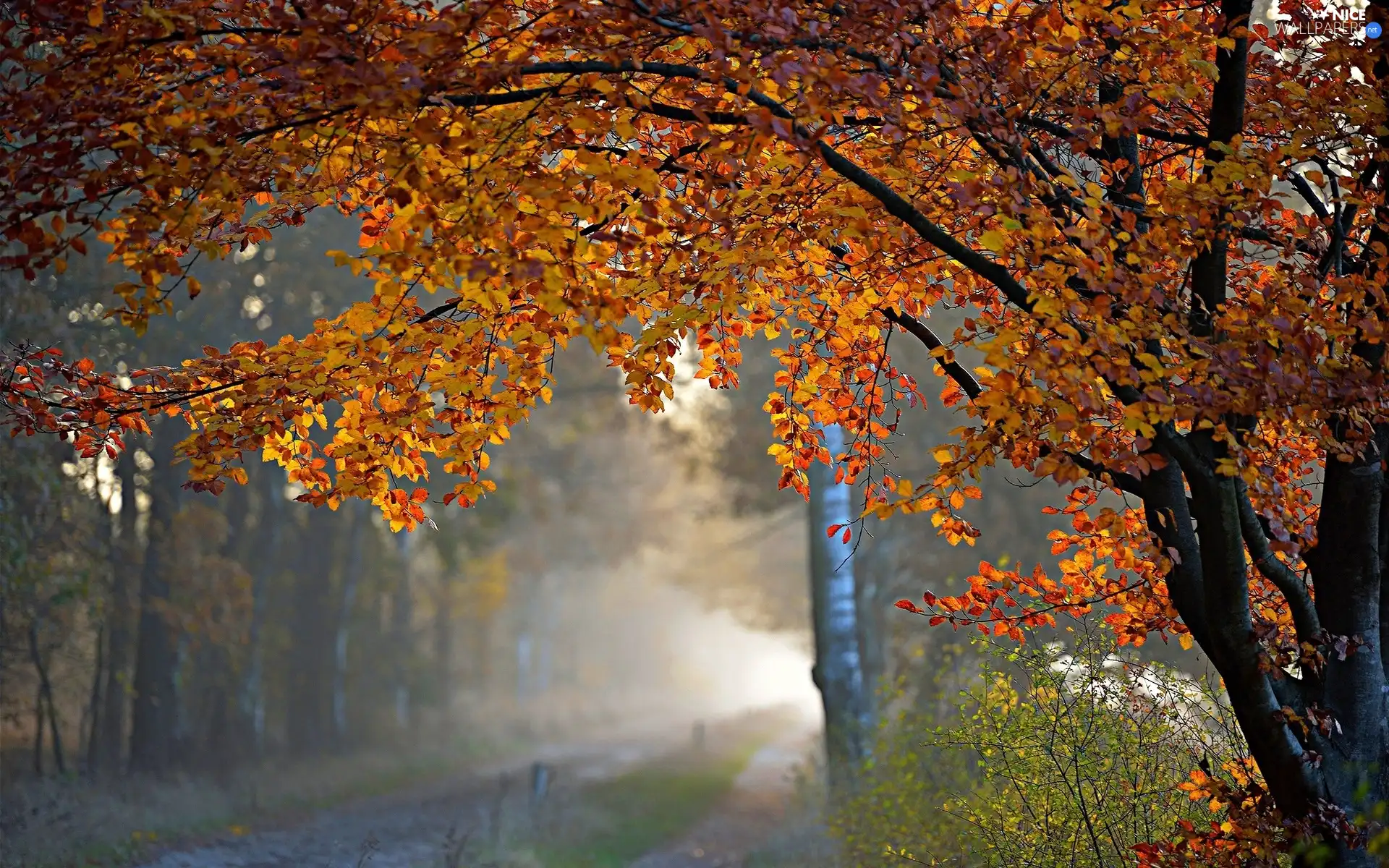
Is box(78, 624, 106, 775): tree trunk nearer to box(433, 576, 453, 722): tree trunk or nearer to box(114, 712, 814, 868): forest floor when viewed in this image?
box(114, 712, 814, 868): forest floor

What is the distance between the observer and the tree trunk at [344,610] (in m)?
21.5

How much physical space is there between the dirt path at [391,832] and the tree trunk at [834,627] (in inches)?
159

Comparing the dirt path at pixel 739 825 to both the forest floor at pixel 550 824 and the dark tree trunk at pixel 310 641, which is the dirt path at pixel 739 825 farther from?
the dark tree trunk at pixel 310 641

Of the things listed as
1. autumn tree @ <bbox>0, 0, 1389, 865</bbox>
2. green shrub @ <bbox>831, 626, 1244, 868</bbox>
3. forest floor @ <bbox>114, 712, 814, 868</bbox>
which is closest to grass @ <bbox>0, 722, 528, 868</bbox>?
forest floor @ <bbox>114, 712, 814, 868</bbox>

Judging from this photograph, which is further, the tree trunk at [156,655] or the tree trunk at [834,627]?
the tree trunk at [156,655]

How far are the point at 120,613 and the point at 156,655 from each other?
3.00ft

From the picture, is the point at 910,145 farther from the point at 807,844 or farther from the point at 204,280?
the point at 204,280

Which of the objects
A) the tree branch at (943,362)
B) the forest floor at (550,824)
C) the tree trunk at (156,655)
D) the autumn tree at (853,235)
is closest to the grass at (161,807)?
the forest floor at (550,824)

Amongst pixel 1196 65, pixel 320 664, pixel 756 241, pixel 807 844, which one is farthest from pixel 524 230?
pixel 320 664

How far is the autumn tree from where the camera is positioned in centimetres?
390

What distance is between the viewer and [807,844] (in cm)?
1208

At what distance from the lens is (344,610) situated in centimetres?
2161

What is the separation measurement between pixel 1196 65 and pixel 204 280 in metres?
15.2

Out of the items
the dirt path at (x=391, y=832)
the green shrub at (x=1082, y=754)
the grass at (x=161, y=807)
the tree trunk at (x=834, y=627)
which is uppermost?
the tree trunk at (x=834, y=627)
